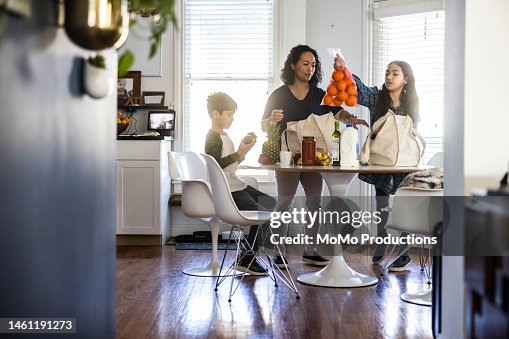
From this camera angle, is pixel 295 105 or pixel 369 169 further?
pixel 295 105

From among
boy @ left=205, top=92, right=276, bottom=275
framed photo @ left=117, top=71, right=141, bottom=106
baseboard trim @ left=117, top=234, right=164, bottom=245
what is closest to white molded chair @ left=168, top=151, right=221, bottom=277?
boy @ left=205, top=92, right=276, bottom=275

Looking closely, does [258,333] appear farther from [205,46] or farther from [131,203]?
[205,46]

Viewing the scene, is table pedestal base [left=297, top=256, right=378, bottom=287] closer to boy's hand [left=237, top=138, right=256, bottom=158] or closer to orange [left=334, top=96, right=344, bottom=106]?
boy's hand [left=237, top=138, right=256, bottom=158]

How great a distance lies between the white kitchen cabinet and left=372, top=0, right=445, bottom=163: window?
2209 mm

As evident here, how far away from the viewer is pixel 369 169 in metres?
4.20

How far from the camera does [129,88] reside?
6.93 metres

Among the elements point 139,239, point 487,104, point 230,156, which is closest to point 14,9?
point 487,104

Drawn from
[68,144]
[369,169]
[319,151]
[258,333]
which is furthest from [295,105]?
[68,144]

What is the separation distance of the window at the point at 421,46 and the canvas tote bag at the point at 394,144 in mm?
1786

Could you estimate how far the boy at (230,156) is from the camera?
493 centimetres

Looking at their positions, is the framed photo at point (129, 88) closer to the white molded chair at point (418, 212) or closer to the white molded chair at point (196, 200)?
the white molded chair at point (196, 200)

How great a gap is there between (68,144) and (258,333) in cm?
173

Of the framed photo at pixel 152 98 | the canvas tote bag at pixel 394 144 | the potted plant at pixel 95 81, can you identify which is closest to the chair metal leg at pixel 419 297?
the canvas tote bag at pixel 394 144

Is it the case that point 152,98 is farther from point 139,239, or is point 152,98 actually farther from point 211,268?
point 211,268
